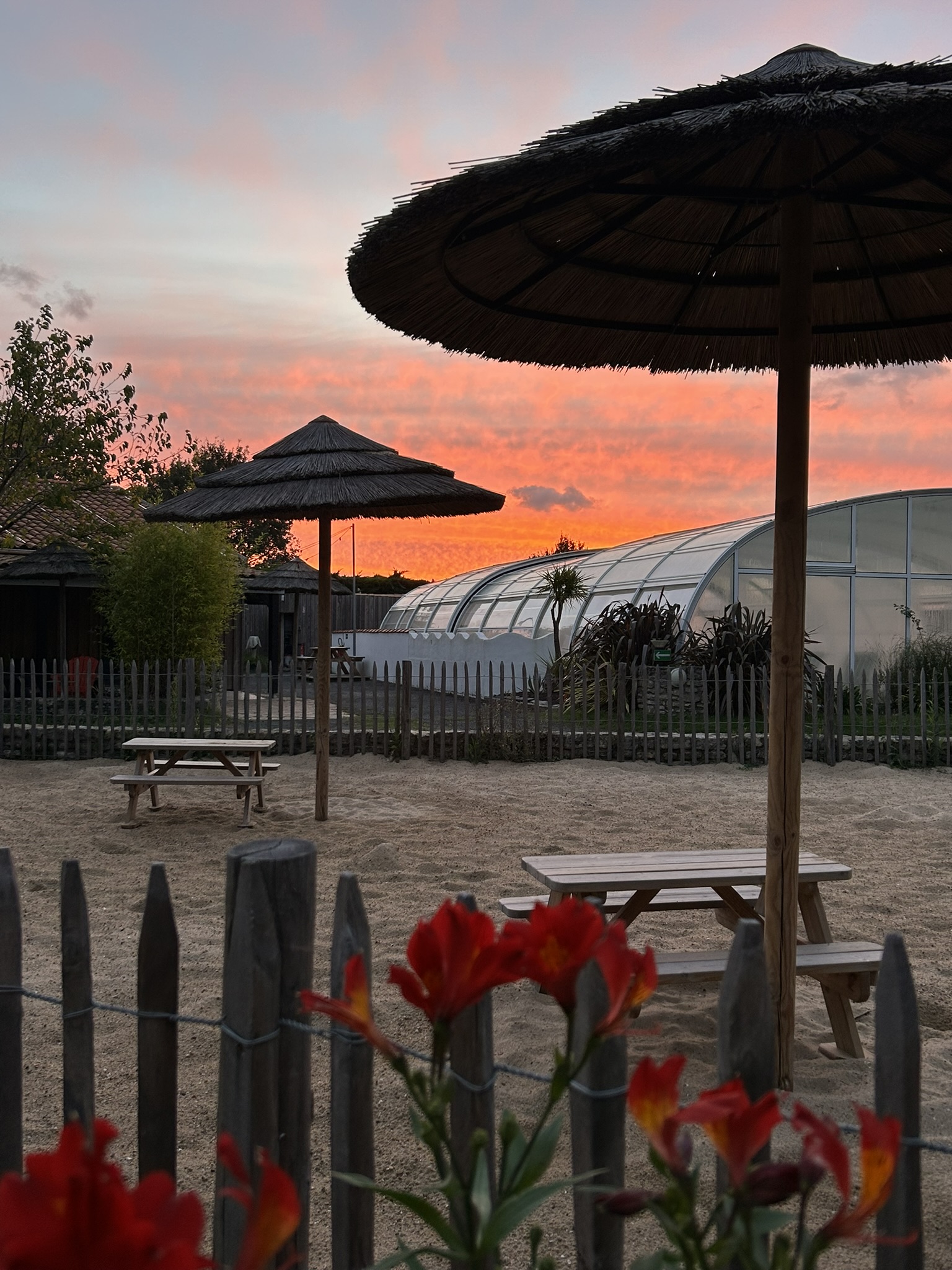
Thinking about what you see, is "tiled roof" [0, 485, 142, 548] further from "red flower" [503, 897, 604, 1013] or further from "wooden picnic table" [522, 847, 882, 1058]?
"red flower" [503, 897, 604, 1013]

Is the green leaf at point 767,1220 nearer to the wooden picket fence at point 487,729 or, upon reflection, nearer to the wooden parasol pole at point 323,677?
the wooden parasol pole at point 323,677

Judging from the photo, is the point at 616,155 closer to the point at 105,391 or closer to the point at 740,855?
the point at 740,855

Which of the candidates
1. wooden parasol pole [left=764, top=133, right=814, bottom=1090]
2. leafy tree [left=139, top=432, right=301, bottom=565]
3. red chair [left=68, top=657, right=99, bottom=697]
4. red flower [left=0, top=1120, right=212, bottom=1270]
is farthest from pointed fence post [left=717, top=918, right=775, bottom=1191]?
leafy tree [left=139, top=432, right=301, bottom=565]

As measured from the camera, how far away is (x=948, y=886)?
21.7 ft

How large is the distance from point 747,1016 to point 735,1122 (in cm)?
84

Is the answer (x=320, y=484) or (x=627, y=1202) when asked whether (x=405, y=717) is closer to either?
(x=320, y=484)

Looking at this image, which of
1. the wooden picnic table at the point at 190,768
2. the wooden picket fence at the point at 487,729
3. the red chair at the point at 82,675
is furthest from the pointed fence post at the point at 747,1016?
the red chair at the point at 82,675

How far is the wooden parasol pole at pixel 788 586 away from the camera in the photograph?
3.19 metres

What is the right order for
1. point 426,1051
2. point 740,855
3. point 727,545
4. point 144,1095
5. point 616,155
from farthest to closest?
1. point 727,545
2. point 740,855
3. point 426,1051
4. point 616,155
5. point 144,1095

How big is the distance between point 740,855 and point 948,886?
264 centimetres

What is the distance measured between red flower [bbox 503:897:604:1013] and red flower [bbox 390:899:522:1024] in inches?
1.0

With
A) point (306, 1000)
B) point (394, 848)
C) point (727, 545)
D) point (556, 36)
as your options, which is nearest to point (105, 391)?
point (727, 545)

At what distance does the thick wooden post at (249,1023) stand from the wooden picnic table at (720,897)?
6.64 feet

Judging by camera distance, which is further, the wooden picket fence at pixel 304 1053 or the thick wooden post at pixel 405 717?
the thick wooden post at pixel 405 717
